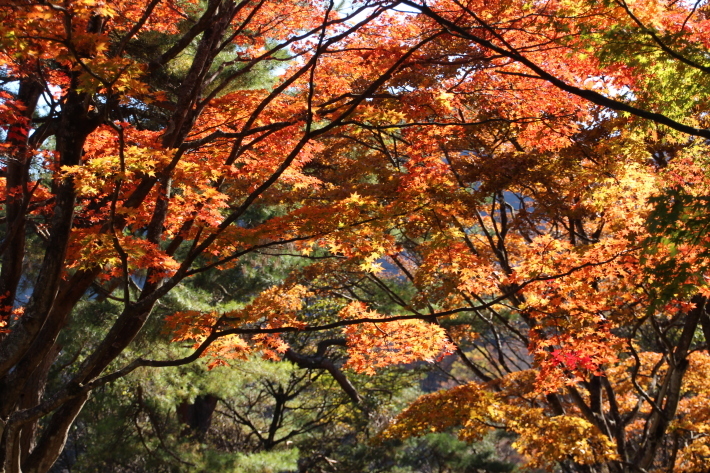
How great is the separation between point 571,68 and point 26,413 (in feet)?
17.6

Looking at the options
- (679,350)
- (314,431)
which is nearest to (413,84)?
(679,350)

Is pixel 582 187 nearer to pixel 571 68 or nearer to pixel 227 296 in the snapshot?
pixel 571 68

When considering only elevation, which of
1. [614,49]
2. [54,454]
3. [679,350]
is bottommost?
[54,454]

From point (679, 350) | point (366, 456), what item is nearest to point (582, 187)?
point (679, 350)

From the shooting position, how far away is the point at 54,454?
14.6 feet

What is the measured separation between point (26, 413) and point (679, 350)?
19.3ft

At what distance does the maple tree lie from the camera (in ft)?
12.1

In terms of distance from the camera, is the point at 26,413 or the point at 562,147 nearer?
the point at 26,413

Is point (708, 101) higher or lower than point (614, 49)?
higher

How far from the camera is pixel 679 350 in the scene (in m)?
5.84

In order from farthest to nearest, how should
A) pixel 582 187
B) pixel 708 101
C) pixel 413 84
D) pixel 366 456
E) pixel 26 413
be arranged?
pixel 366 456, pixel 582 187, pixel 413 84, pixel 708 101, pixel 26 413

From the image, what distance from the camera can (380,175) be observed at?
7.10 metres

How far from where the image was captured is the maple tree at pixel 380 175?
3689 millimetres

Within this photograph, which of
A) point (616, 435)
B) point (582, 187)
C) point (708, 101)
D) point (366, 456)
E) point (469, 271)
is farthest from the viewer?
point (366, 456)
